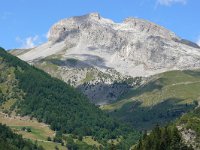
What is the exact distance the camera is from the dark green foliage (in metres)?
127

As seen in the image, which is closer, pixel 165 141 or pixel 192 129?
pixel 192 129

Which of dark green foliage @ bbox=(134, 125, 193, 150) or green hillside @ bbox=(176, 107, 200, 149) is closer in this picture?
green hillside @ bbox=(176, 107, 200, 149)

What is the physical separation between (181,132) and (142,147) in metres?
18.3

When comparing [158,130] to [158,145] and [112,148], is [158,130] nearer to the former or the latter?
[158,145]

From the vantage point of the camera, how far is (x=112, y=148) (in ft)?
516

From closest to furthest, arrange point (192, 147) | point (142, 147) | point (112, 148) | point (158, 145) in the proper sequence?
1. point (192, 147)
2. point (158, 145)
3. point (142, 147)
4. point (112, 148)

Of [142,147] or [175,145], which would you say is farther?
[142,147]

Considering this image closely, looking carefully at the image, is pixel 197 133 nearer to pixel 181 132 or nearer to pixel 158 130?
pixel 181 132

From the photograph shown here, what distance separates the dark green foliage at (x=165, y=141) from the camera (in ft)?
416

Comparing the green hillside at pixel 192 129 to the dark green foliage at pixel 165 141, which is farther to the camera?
the dark green foliage at pixel 165 141

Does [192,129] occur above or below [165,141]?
above

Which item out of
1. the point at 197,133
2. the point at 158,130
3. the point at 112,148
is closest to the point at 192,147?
the point at 197,133

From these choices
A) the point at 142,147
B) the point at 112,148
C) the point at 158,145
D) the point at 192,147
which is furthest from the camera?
the point at 112,148

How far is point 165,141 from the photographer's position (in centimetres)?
13225
